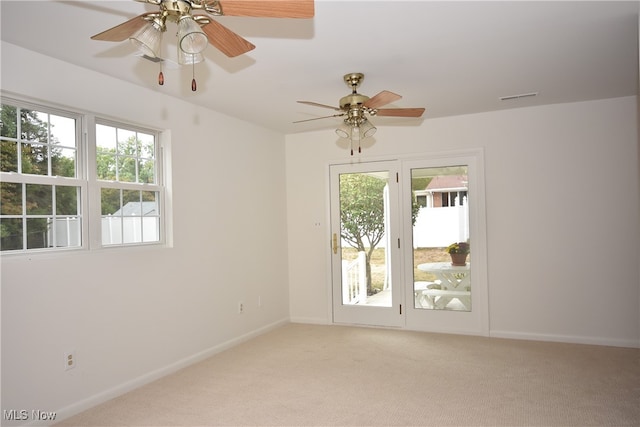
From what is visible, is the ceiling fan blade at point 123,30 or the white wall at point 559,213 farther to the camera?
the white wall at point 559,213

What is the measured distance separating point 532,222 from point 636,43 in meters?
2.14

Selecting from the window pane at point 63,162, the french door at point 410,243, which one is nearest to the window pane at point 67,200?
the window pane at point 63,162

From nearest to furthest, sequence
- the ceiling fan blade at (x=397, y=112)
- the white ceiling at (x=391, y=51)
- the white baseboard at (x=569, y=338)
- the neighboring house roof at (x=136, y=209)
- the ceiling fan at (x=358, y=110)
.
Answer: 1. the white ceiling at (x=391, y=51)
2. the ceiling fan at (x=358, y=110)
3. the ceiling fan blade at (x=397, y=112)
4. the neighboring house roof at (x=136, y=209)
5. the white baseboard at (x=569, y=338)

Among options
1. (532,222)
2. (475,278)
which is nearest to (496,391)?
(475,278)

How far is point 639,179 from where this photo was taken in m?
4.20

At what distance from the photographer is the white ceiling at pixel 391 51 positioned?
2.52 metres

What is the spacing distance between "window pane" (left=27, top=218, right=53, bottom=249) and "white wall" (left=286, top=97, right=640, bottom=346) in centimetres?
352

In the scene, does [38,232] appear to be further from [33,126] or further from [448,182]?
[448,182]

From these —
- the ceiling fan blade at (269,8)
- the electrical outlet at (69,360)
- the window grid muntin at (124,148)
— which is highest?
the ceiling fan blade at (269,8)

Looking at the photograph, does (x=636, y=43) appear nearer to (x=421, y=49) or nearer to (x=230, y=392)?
(x=421, y=49)

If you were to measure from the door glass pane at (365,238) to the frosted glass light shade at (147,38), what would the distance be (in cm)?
385

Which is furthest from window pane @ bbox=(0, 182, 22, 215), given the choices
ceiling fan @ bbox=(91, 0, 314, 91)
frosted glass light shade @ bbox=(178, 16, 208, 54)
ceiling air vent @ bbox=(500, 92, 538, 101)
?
ceiling air vent @ bbox=(500, 92, 538, 101)

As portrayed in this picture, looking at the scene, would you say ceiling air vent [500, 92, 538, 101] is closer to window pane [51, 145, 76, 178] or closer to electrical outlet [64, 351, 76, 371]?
window pane [51, 145, 76, 178]

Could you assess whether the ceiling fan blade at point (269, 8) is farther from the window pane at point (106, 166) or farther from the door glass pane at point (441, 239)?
the door glass pane at point (441, 239)
